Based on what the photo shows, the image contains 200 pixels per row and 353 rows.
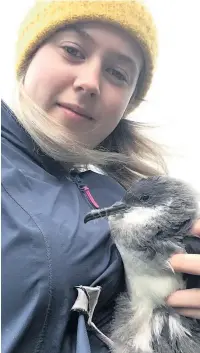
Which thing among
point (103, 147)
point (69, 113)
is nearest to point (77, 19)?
point (69, 113)

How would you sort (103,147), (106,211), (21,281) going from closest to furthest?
(21,281) < (106,211) < (103,147)

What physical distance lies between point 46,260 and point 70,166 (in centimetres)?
23

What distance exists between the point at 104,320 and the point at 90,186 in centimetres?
22

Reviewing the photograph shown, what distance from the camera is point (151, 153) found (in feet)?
3.32

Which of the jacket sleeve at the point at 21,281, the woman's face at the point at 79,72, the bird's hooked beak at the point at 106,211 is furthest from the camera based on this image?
the woman's face at the point at 79,72

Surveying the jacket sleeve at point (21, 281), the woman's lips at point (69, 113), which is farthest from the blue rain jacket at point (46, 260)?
the woman's lips at point (69, 113)

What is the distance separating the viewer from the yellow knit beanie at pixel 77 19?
31.2 inches

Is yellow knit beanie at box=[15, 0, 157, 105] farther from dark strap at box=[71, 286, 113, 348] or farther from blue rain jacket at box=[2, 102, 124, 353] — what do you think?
dark strap at box=[71, 286, 113, 348]

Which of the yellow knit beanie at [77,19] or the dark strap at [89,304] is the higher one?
the yellow knit beanie at [77,19]

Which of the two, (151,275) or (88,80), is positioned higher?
(88,80)

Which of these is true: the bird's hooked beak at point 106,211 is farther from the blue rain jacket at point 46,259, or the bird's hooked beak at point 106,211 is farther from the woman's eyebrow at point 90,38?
the woman's eyebrow at point 90,38

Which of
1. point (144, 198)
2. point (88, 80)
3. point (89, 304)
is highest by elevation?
point (88, 80)

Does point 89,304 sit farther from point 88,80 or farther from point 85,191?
point 88,80

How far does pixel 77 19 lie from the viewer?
80cm
